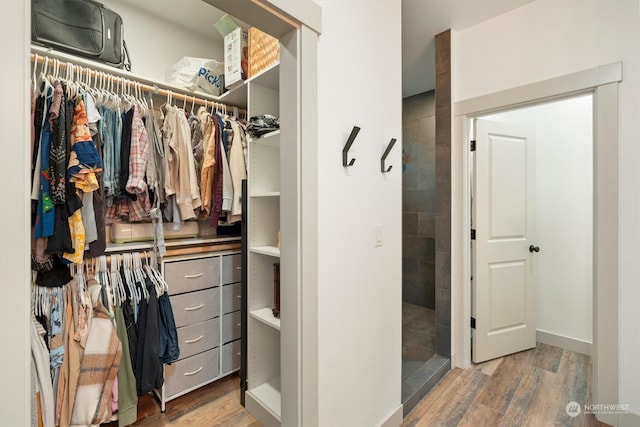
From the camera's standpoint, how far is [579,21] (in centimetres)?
194

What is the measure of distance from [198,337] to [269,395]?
0.63 m

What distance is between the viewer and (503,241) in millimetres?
2576

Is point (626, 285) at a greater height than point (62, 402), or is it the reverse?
point (626, 285)

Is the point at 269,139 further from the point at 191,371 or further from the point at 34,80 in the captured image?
the point at 191,371

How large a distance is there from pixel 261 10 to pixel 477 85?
1.96 meters

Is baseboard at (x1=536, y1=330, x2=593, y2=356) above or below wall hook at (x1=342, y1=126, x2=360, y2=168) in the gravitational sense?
below

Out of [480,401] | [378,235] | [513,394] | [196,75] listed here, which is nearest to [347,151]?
[378,235]

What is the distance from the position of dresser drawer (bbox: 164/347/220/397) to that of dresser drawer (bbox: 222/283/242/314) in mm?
288

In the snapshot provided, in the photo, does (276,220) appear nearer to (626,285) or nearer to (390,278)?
(390,278)

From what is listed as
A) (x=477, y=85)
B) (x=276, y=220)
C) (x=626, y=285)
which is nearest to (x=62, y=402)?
(x=276, y=220)

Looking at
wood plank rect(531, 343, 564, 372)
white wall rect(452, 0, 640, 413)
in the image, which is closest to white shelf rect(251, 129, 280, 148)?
white wall rect(452, 0, 640, 413)

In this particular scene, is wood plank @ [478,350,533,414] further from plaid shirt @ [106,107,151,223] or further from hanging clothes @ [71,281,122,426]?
plaid shirt @ [106,107,151,223]

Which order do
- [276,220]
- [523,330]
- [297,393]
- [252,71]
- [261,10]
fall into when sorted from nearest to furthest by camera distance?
[261,10], [297,393], [252,71], [276,220], [523,330]

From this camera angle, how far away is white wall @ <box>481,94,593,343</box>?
2.65m
